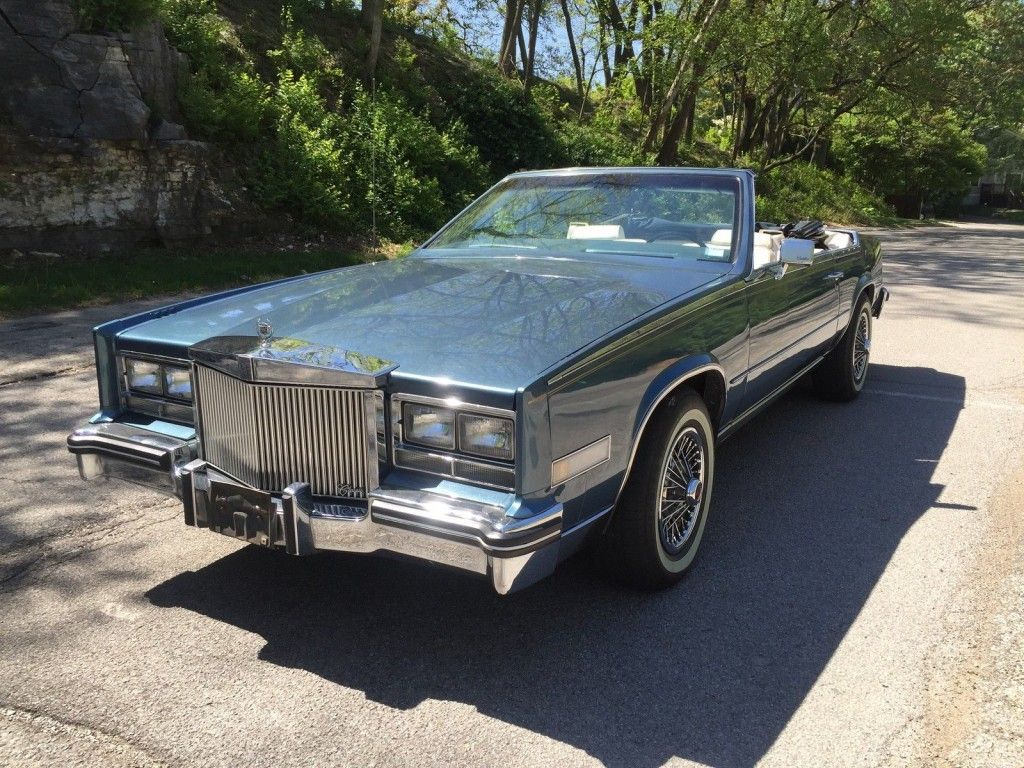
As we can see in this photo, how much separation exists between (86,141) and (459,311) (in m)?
9.01

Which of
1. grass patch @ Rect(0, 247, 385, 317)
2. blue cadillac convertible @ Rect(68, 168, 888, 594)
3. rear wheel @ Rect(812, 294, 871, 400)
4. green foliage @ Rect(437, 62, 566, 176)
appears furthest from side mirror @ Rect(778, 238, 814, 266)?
green foliage @ Rect(437, 62, 566, 176)

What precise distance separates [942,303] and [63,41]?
10951mm

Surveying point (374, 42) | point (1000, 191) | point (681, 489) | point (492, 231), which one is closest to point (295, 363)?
point (681, 489)

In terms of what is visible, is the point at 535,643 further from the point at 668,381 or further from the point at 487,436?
the point at 668,381

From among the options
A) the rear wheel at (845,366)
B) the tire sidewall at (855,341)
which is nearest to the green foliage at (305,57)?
the tire sidewall at (855,341)

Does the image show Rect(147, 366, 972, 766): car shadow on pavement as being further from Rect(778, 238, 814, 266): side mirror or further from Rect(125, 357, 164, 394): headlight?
Rect(778, 238, 814, 266): side mirror

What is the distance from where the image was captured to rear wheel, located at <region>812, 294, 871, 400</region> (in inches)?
238

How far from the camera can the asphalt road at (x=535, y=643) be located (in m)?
2.52

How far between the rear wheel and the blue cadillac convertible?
1.85 meters

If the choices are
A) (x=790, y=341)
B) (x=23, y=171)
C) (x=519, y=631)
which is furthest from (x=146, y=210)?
(x=519, y=631)

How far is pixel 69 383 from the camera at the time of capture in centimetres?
612

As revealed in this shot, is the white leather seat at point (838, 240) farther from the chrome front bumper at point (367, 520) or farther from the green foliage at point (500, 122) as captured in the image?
the green foliage at point (500, 122)

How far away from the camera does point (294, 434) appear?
9.31ft

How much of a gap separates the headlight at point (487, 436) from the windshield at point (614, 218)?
1.77 metres
